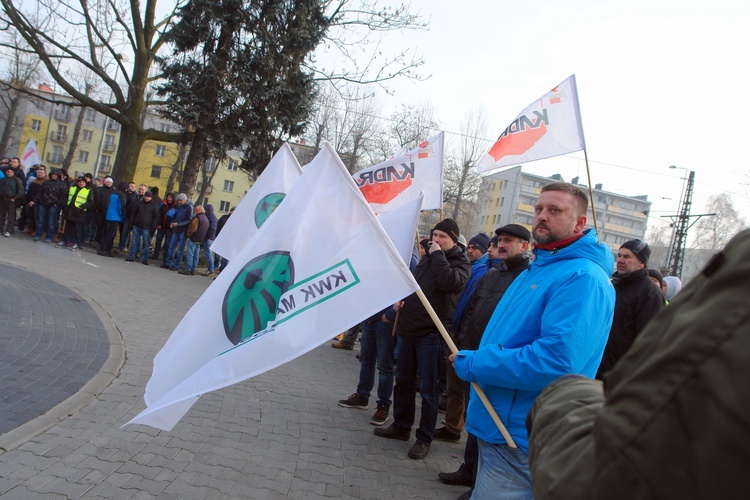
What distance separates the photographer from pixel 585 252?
287 cm

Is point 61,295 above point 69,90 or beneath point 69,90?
beneath

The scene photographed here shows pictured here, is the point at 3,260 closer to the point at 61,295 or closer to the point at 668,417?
the point at 61,295

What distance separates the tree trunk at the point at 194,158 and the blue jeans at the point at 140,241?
2963 millimetres

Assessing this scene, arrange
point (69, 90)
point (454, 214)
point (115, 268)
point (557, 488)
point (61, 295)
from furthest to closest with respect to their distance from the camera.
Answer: point (454, 214)
point (69, 90)
point (115, 268)
point (61, 295)
point (557, 488)

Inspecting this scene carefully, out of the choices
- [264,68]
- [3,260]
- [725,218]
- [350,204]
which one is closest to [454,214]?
[725,218]

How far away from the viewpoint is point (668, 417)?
0.71m

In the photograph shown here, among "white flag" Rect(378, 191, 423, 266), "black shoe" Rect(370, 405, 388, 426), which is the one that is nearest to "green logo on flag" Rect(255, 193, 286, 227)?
"white flag" Rect(378, 191, 423, 266)

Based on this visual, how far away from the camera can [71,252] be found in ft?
49.8

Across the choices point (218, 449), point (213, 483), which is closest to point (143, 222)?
point (218, 449)

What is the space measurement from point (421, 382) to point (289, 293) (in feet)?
9.64

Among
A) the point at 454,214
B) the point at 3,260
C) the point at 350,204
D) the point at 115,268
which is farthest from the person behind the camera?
the point at 454,214

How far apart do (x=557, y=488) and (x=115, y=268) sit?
1460cm

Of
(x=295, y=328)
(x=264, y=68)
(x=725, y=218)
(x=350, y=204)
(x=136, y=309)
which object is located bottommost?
(x=136, y=309)

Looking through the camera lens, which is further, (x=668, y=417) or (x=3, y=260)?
(x=3, y=260)
